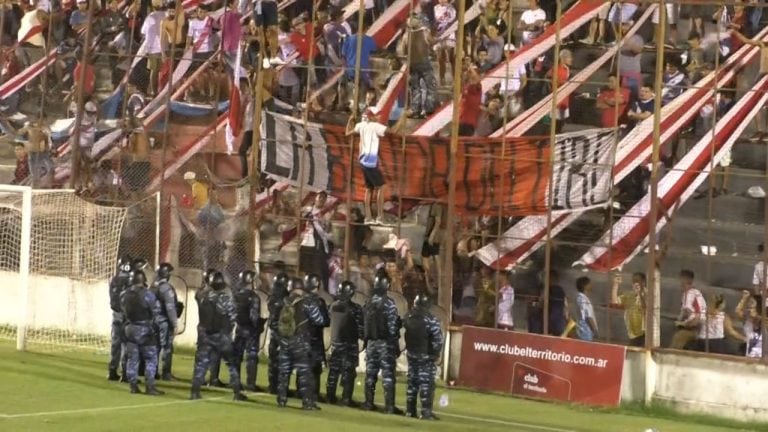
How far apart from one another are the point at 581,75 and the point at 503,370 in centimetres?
541

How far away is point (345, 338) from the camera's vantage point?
25.6 m

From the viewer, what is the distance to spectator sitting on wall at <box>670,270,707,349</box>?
2723cm

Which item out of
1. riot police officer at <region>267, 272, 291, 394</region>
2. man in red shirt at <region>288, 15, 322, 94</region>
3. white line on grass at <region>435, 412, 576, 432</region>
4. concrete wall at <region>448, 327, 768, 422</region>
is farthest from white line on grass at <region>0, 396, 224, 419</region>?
man in red shirt at <region>288, 15, 322, 94</region>

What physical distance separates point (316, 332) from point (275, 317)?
727mm

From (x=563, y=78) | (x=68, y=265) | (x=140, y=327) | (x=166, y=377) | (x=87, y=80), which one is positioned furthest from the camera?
(x=87, y=80)

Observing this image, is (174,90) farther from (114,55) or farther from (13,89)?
(13,89)

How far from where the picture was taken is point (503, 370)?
2783cm

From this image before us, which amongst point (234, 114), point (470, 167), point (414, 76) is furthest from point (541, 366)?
point (234, 114)

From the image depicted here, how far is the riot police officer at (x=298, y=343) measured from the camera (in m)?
24.8

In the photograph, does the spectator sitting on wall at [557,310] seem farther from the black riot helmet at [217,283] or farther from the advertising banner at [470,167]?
the black riot helmet at [217,283]

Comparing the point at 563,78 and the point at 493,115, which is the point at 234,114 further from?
the point at 563,78

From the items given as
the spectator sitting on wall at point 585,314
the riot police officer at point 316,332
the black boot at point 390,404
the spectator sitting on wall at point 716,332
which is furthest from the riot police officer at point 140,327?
the spectator sitting on wall at point 716,332

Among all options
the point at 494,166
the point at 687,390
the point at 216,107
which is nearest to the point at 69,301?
the point at 216,107

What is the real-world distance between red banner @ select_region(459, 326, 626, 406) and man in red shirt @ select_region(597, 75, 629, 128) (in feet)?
12.4
